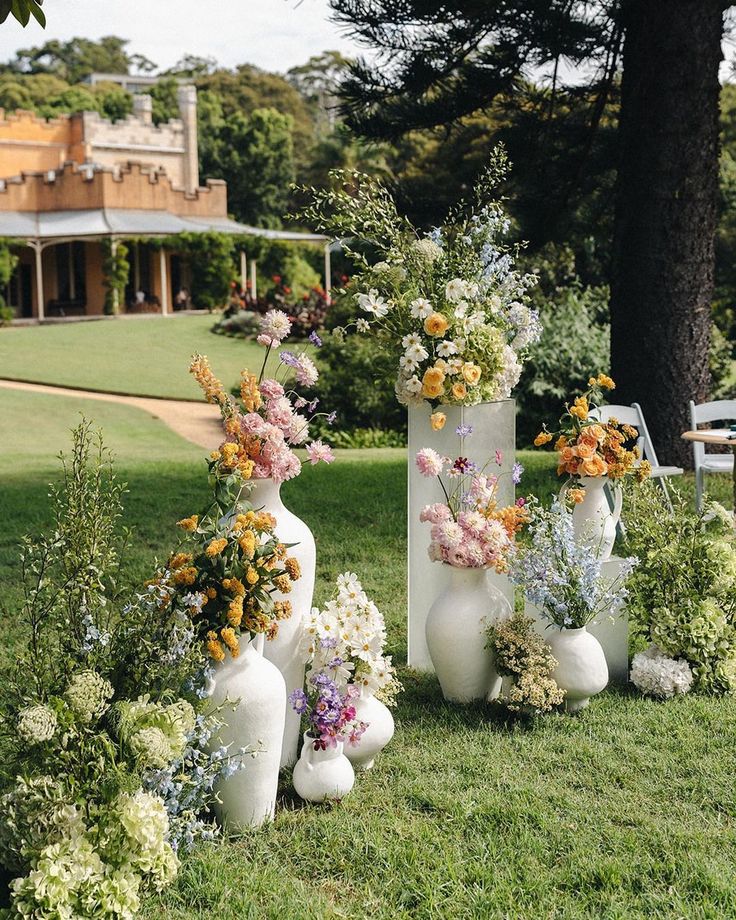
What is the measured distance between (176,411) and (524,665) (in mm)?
12018

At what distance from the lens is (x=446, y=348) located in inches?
171

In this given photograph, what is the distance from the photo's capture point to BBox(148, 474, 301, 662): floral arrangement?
124 inches

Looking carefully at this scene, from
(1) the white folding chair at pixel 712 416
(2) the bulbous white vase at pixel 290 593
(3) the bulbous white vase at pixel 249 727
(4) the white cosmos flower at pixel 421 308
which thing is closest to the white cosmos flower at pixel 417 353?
(4) the white cosmos flower at pixel 421 308

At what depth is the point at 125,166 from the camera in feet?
97.7

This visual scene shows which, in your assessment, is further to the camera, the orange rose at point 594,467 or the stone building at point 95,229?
the stone building at point 95,229

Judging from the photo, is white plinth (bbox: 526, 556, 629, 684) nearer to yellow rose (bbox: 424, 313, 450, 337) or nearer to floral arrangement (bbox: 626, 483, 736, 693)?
floral arrangement (bbox: 626, 483, 736, 693)

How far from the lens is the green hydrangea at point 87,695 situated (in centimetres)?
285

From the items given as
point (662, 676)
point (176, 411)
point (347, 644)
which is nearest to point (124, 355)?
point (176, 411)

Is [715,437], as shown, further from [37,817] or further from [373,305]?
[37,817]

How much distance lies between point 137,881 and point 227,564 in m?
0.90

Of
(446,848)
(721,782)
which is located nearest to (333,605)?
(446,848)

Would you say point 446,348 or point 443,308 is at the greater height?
point 443,308

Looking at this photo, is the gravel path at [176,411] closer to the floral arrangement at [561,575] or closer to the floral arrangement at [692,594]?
the floral arrangement at [692,594]

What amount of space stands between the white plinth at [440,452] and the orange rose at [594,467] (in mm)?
294
